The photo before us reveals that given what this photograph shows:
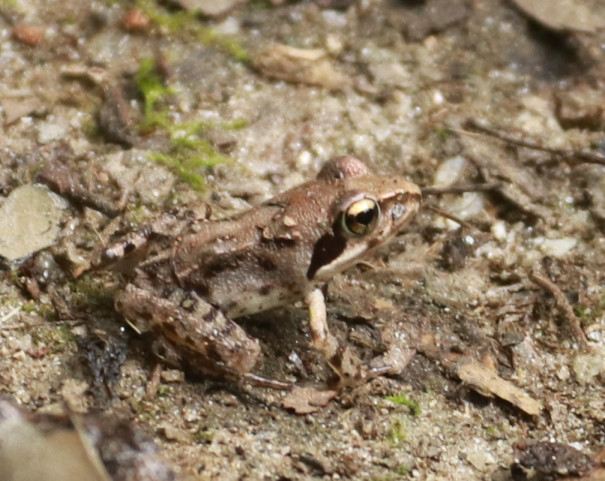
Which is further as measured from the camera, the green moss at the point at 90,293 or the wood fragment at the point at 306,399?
the green moss at the point at 90,293

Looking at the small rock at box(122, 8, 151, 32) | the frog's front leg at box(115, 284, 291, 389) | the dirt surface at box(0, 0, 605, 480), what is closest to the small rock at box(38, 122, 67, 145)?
the dirt surface at box(0, 0, 605, 480)

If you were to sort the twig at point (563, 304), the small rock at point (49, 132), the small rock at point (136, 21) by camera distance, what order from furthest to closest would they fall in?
the small rock at point (136, 21)
the small rock at point (49, 132)
the twig at point (563, 304)

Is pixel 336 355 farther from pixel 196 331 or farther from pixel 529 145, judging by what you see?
pixel 529 145

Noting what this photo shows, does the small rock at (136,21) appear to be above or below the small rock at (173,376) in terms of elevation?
above

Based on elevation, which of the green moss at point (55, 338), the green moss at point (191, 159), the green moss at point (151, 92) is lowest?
the green moss at point (55, 338)

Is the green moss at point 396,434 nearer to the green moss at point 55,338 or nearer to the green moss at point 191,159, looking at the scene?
the green moss at point 55,338

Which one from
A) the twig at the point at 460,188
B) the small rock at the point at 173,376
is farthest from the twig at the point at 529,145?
the small rock at the point at 173,376

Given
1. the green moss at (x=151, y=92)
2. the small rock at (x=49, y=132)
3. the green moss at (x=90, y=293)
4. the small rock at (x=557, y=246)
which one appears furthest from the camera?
the green moss at (x=151, y=92)
